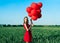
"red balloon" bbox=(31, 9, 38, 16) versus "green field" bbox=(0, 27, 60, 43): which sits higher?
"red balloon" bbox=(31, 9, 38, 16)

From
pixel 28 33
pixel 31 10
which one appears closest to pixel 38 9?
pixel 31 10

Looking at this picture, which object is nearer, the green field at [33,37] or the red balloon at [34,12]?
the red balloon at [34,12]

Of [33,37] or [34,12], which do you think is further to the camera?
[33,37]

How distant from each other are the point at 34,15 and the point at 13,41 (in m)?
3.03

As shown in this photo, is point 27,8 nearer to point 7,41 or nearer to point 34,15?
point 34,15

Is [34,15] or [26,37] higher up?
[34,15]

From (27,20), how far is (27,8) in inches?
26.4

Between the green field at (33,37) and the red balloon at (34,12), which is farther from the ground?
the red balloon at (34,12)

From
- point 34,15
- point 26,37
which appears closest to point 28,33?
point 26,37

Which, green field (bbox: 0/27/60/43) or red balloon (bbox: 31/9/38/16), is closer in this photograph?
red balloon (bbox: 31/9/38/16)

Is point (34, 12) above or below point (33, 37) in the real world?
above

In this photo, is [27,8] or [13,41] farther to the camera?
[13,41]

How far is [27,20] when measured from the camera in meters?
13.5

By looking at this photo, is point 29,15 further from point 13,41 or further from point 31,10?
point 13,41
